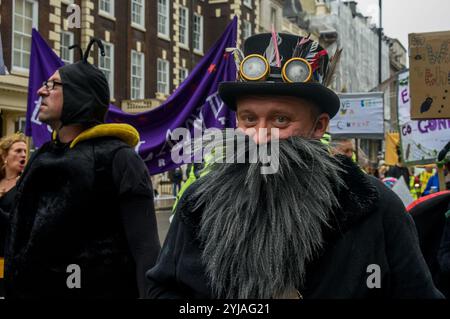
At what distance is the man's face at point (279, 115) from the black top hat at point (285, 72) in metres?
0.02

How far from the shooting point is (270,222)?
166 cm

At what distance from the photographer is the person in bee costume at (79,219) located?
2682 mm

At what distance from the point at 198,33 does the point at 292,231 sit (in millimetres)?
28944

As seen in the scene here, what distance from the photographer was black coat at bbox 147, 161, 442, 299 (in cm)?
164

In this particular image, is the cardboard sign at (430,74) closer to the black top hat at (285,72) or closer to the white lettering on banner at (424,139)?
the white lettering on banner at (424,139)

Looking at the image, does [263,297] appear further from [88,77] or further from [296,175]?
[88,77]

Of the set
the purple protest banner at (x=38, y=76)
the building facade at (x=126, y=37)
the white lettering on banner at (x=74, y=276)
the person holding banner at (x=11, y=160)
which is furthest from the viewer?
the building facade at (x=126, y=37)

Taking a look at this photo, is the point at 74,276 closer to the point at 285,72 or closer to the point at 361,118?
the point at 285,72

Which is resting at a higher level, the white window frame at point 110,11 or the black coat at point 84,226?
the white window frame at point 110,11

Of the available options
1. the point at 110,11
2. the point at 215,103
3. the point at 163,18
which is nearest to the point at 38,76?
the point at 215,103

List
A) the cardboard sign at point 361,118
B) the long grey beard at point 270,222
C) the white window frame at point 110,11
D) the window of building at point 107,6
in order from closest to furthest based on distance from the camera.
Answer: the long grey beard at point 270,222 → the cardboard sign at point 361,118 → the white window frame at point 110,11 → the window of building at point 107,6

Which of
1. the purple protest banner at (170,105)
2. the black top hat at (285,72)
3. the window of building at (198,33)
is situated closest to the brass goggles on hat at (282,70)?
the black top hat at (285,72)

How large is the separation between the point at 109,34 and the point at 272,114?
2206cm
